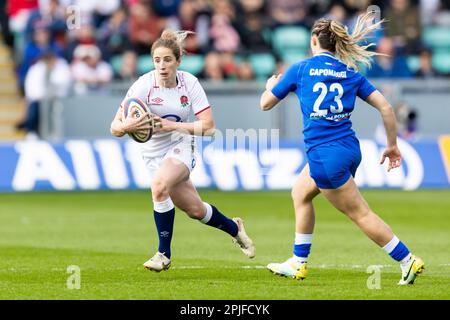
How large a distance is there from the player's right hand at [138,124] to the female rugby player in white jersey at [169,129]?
0.02 meters

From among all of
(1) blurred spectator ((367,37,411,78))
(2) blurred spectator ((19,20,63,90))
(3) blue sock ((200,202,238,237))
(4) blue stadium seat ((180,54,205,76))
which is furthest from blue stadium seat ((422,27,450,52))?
(3) blue sock ((200,202,238,237))

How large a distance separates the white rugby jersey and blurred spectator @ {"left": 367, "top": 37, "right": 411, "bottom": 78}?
15266 millimetres

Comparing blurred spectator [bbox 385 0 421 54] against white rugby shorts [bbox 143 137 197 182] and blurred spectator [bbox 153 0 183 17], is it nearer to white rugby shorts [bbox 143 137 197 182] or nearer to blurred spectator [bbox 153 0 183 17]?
blurred spectator [bbox 153 0 183 17]

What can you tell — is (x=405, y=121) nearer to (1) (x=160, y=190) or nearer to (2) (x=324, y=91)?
(1) (x=160, y=190)

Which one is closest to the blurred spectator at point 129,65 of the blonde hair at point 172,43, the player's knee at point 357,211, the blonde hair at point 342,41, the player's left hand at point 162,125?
the blonde hair at point 172,43

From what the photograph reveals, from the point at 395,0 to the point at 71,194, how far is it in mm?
9685

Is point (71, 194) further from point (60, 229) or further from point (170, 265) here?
point (170, 265)

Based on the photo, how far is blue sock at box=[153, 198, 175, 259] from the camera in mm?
11375

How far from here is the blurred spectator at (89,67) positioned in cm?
2541

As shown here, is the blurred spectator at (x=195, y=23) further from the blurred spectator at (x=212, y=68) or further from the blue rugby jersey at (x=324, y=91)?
the blue rugby jersey at (x=324, y=91)

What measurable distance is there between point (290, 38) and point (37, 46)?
250 inches

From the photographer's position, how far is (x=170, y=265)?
11906 mm

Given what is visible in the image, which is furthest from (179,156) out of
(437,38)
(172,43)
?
(437,38)
